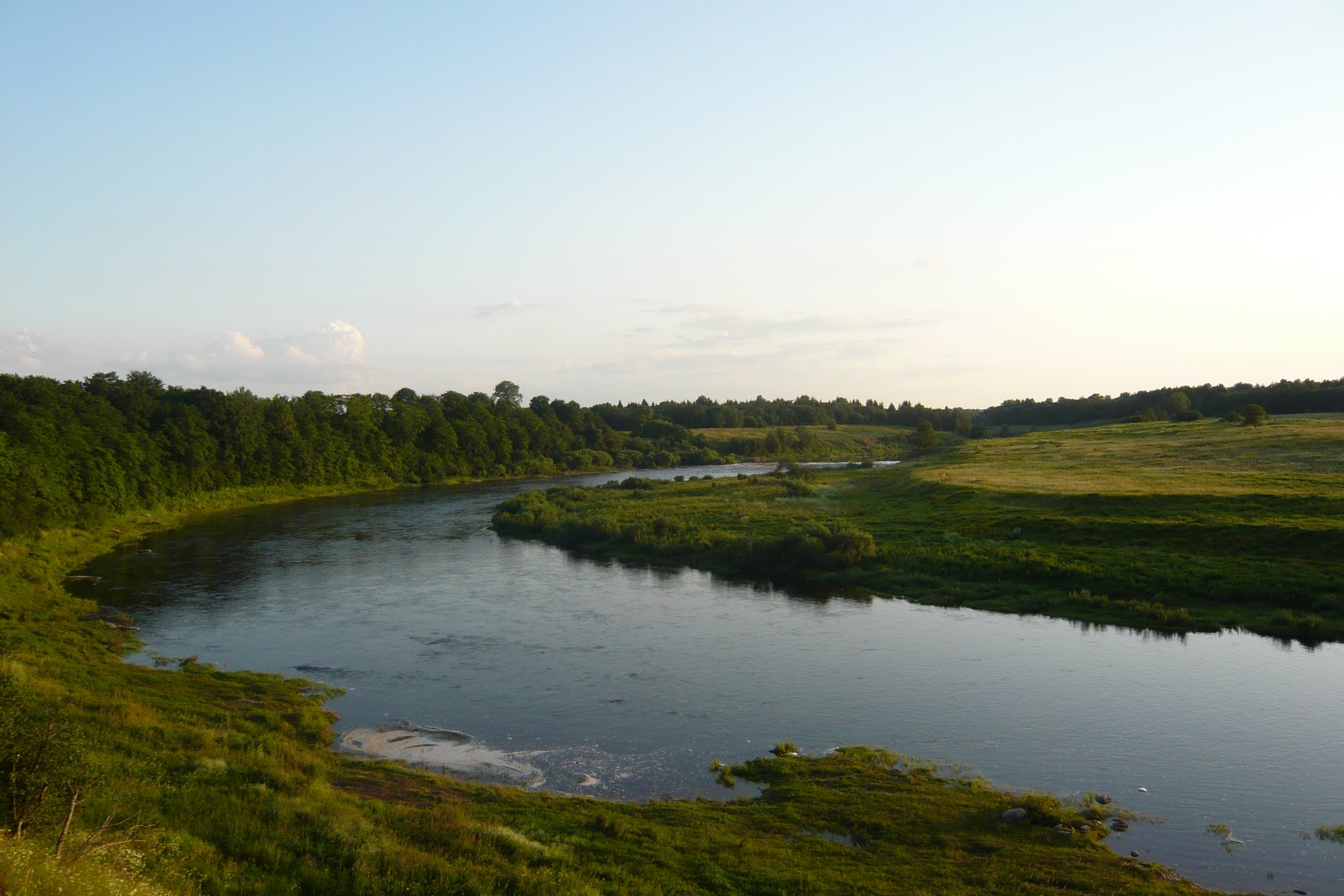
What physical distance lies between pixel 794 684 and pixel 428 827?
15.8 meters

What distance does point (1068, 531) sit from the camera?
46375mm

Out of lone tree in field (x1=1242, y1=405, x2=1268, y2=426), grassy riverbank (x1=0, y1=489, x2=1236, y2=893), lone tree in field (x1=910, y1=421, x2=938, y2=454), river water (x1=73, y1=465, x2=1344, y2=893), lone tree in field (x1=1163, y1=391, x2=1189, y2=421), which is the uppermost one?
lone tree in field (x1=1163, y1=391, x2=1189, y2=421)

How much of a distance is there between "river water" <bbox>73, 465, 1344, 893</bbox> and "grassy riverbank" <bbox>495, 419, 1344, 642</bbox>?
304 cm

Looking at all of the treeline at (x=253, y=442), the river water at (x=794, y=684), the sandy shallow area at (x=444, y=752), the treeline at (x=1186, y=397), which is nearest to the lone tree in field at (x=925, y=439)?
the treeline at (x=1186, y=397)

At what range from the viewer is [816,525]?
52.7m

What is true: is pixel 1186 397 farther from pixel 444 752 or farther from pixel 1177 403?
pixel 444 752

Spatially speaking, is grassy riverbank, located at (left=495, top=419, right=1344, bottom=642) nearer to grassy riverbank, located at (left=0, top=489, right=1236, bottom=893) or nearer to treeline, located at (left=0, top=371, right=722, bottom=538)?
grassy riverbank, located at (left=0, top=489, right=1236, bottom=893)

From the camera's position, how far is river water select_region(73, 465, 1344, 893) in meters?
19.7

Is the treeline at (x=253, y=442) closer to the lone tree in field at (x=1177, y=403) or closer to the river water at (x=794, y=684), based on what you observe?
the river water at (x=794, y=684)

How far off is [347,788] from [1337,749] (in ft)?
80.1

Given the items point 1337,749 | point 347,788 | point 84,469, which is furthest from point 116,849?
point 84,469

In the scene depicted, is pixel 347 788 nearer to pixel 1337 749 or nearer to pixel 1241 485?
pixel 1337 749

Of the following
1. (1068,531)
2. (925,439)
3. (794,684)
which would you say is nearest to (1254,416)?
(925,439)

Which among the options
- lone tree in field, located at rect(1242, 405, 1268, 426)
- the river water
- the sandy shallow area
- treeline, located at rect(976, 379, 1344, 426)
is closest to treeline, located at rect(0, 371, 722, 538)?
A: the river water
